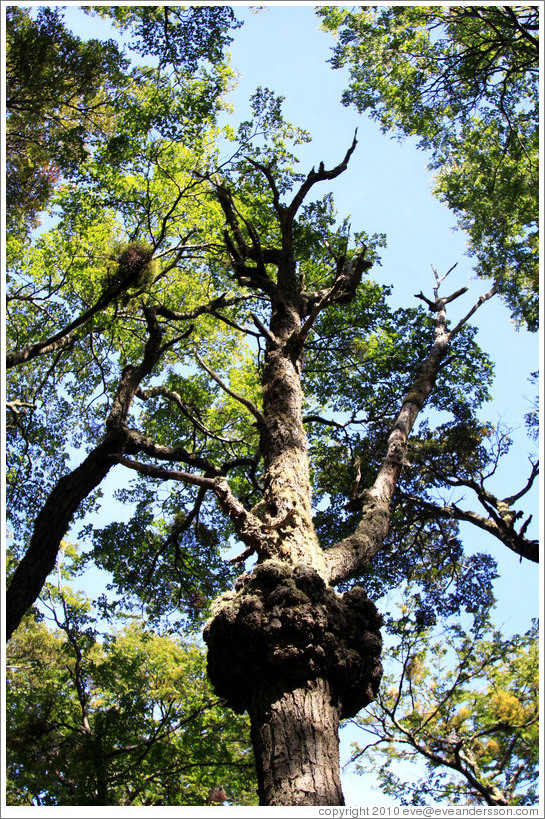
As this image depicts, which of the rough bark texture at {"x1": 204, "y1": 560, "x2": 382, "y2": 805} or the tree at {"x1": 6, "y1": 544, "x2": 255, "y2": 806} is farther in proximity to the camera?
the tree at {"x1": 6, "y1": 544, "x2": 255, "y2": 806}

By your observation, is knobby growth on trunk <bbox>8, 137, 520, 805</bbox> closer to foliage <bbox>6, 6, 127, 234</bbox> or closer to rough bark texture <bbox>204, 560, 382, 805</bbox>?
rough bark texture <bbox>204, 560, 382, 805</bbox>

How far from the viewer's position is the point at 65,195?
404 inches

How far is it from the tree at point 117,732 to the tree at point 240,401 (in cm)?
113

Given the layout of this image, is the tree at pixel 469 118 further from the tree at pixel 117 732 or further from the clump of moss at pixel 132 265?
the tree at pixel 117 732

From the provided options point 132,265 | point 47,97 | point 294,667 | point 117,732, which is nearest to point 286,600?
point 294,667

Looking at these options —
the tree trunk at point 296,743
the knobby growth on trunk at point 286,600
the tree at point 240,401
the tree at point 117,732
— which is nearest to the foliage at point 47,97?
the tree at point 240,401

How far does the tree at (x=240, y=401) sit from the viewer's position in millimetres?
4562

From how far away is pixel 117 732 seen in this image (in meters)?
8.23

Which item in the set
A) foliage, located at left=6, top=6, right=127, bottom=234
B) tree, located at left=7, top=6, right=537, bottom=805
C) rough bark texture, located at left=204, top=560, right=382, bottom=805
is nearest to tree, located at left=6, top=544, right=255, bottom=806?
tree, located at left=7, top=6, right=537, bottom=805

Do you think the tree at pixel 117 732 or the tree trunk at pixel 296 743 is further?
the tree at pixel 117 732

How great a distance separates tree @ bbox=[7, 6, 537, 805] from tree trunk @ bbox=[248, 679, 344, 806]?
220 mm

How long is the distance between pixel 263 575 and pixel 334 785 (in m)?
1.21

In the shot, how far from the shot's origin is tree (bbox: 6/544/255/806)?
7.95 m

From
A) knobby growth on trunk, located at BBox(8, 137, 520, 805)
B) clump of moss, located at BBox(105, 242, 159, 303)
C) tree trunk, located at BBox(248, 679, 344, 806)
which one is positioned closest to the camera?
tree trunk, located at BBox(248, 679, 344, 806)
